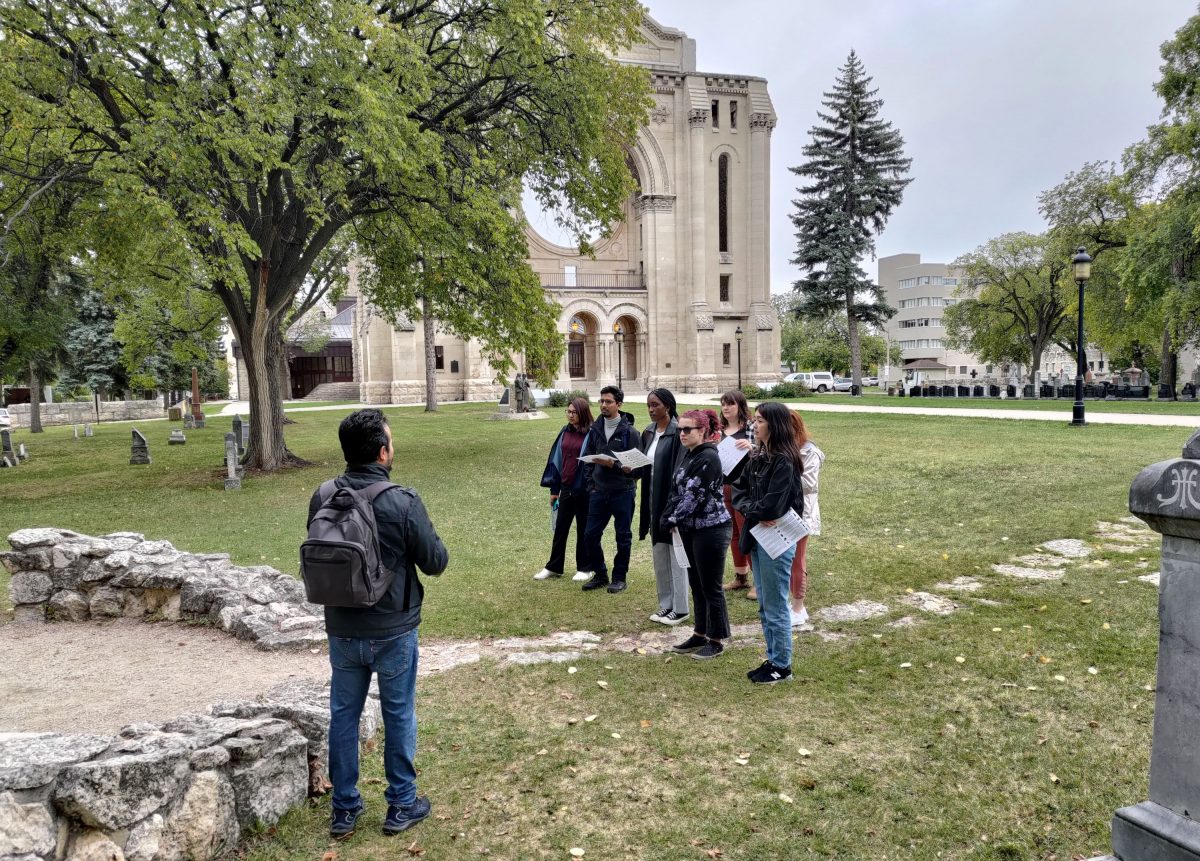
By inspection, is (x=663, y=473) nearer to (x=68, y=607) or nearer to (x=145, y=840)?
(x=145, y=840)

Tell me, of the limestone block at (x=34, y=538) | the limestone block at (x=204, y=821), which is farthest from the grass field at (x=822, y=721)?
the limestone block at (x=34, y=538)

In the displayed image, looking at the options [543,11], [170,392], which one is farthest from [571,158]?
[170,392]

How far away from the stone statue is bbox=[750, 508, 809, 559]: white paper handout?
85.7ft

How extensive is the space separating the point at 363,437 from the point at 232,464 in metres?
13.0

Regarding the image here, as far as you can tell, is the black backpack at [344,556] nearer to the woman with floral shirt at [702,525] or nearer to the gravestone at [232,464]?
the woman with floral shirt at [702,525]

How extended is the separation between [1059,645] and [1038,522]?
467cm

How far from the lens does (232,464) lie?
48.6ft

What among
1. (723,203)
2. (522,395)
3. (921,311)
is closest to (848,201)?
(723,203)

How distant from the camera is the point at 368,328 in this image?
153 feet

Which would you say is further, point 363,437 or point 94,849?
point 363,437

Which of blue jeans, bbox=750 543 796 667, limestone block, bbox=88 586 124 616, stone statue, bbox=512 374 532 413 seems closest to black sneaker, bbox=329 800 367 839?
blue jeans, bbox=750 543 796 667

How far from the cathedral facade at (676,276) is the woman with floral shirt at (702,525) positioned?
42074 mm

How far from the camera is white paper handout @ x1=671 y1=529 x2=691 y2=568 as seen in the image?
19.8 ft

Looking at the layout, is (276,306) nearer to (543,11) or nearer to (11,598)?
(543,11)
